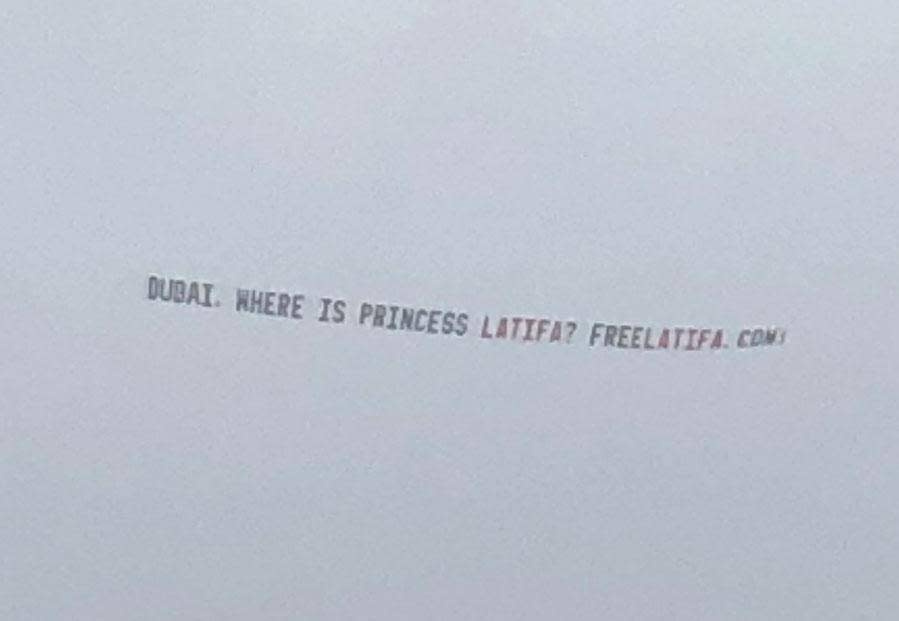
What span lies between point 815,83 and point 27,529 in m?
0.89

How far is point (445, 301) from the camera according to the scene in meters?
1.41

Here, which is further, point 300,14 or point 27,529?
point 27,529

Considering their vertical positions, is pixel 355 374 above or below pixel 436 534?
above

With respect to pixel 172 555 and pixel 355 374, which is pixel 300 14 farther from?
pixel 172 555

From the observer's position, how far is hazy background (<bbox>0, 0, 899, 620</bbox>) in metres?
1.35

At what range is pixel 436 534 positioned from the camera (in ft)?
4.99

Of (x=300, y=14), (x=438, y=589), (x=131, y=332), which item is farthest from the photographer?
(x=438, y=589)

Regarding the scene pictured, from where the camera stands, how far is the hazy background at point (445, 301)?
1350 millimetres

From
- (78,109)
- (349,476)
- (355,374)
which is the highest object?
(78,109)

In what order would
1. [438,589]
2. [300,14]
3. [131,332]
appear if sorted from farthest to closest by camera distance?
[438,589], [131,332], [300,14]

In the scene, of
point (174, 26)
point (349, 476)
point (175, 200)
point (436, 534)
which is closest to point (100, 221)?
point (175, 200)

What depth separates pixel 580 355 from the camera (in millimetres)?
1447

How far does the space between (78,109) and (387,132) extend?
11.0 inches

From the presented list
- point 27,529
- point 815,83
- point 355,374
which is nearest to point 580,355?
point 355,374
